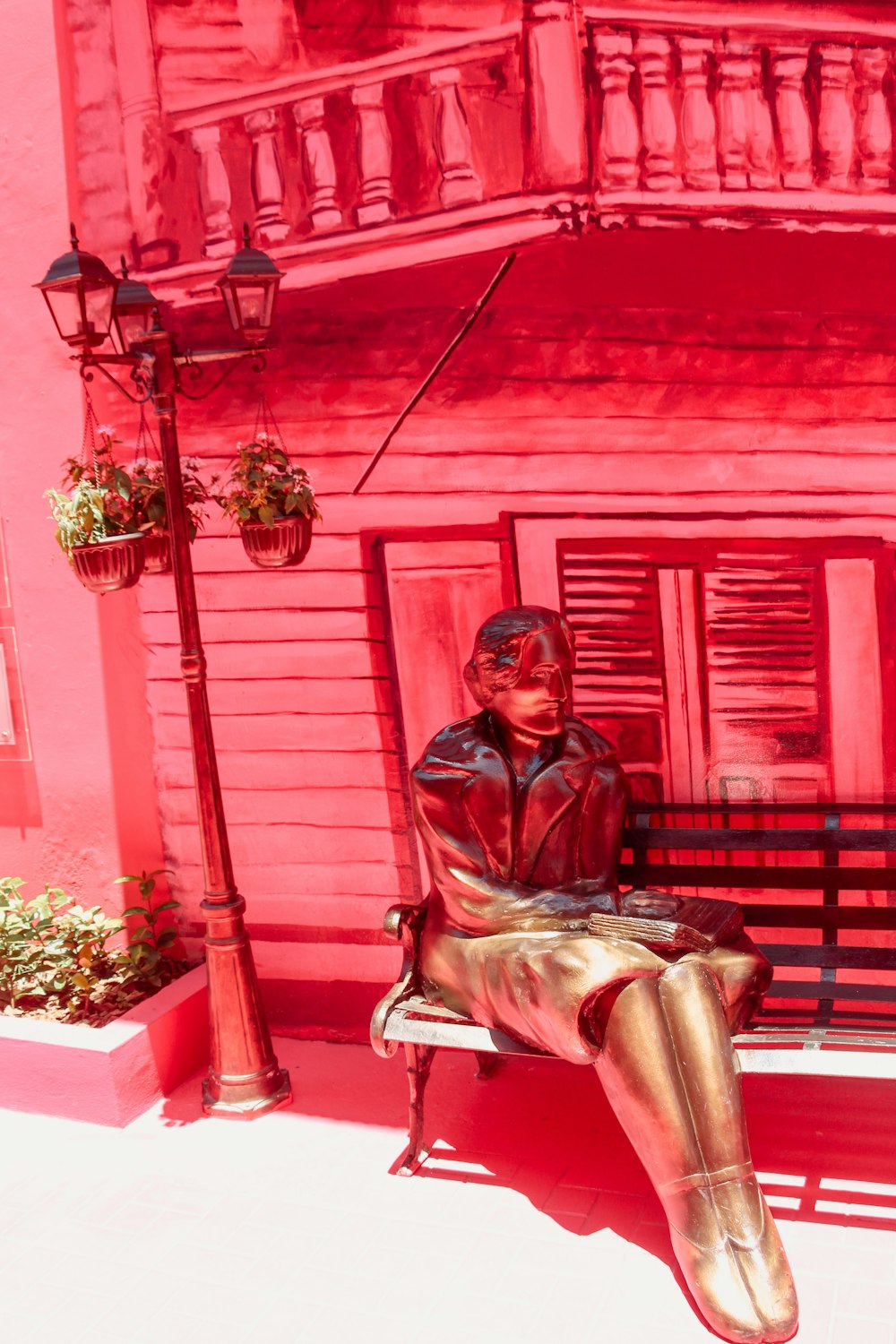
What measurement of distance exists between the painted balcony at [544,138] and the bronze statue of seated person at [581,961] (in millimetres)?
1661

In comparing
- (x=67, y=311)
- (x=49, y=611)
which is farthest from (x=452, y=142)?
(x=49, y=611)

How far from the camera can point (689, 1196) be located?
3.51 m

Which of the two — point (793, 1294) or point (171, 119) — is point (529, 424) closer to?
point (171, 119)

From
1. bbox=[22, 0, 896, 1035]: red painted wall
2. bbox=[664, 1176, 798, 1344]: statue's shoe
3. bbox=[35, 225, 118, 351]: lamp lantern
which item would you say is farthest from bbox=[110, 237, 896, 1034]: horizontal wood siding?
bbox=[664, 1176, 798, 1344]: statue's shoe

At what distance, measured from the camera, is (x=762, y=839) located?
4723 millimetres

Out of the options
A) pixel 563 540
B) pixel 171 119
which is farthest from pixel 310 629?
pixel 171 119

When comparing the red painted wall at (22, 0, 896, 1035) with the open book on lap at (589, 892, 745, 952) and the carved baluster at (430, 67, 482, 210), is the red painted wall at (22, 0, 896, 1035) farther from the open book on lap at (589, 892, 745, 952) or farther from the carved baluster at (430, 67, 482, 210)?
the open book on lap at (589, 892, 745, 952)

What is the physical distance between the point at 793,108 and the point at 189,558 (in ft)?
8.93

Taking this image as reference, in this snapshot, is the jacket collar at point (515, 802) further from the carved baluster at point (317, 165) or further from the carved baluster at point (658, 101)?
the carved baluster at point (317, 165)

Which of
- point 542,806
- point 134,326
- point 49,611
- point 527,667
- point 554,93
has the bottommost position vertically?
point 542,806

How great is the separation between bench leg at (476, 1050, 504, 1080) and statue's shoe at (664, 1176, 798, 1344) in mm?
1652

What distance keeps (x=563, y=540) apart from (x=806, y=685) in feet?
3.72

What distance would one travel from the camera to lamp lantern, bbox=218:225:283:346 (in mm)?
4391

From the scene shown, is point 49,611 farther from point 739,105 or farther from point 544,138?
point 739,105
